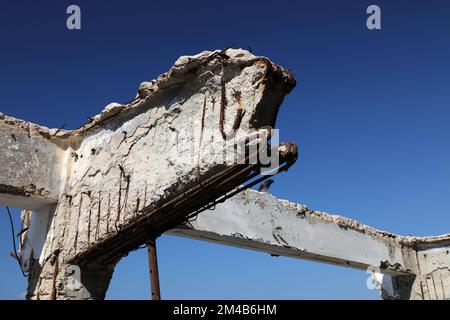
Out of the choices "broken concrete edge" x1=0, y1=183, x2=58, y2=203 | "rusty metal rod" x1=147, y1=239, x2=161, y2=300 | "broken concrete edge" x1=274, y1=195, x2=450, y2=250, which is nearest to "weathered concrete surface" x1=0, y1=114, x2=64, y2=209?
"broken concrete edge" x1=0, y1=183, x2=58, y2=203

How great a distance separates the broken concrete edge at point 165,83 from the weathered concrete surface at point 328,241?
5.19 feet

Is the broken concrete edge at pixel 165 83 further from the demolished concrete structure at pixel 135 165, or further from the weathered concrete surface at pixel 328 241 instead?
the weathered concrete surface at pixel 328 241

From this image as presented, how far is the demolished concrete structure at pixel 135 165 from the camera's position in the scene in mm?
3133

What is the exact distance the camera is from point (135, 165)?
12.6 feet

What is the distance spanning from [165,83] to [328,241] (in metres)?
4.56

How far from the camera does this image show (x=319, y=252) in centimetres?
716

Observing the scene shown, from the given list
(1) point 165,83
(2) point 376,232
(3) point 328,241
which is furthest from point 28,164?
(2) point 376,232

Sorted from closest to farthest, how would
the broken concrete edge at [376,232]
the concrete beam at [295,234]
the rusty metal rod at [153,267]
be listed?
1. the rusty metal rod at [153,267]
2. the concrete beam at [295,234]
3. the broken concrete edge at [376,232]

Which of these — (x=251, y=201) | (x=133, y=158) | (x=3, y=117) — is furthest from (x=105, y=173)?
(x=251, y=201)

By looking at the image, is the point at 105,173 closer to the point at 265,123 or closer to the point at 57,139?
the point at 57,139

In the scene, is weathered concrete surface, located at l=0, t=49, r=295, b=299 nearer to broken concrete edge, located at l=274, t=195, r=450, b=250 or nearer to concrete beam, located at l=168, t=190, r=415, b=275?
concrete beam, located at l=168, t=190, r=415, b=275

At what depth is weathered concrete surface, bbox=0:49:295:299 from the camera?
3.16 meters

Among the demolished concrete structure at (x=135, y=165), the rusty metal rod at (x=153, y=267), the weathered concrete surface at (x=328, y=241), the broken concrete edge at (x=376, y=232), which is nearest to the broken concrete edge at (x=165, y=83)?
the demolished concrete structure at (x=135, y=165)
